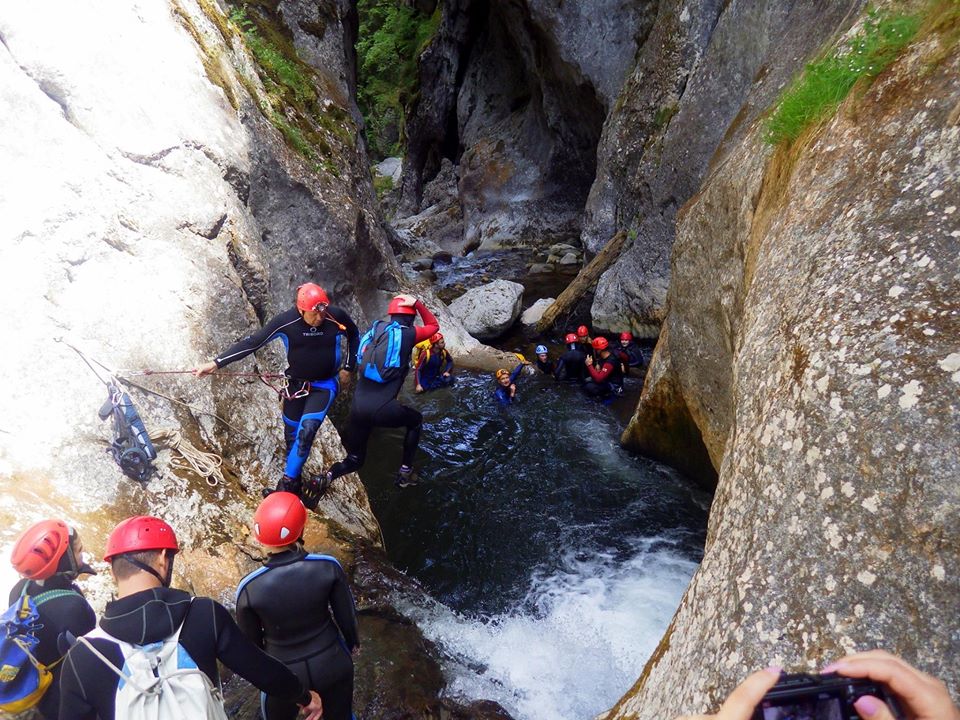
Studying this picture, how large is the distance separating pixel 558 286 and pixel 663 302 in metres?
6.52

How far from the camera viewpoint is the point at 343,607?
356 centimetres

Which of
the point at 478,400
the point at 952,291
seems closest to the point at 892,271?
the point at 952,291

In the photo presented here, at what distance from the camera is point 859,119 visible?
383 centimetres

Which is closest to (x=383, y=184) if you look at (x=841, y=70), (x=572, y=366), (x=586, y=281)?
(x=586, y=281)

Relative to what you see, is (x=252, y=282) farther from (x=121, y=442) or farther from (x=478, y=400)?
(x=478, y=400)

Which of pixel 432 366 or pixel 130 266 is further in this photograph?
pixel 432 366

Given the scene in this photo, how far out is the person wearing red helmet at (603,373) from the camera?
39.1 ft

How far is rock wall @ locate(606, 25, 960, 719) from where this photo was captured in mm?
2314

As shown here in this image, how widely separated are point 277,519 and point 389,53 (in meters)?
38.4

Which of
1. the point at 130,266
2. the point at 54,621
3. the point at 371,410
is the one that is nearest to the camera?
the point at 54,621

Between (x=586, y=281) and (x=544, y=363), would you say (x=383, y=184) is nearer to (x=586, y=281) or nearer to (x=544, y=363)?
→ (x=586, y=281)

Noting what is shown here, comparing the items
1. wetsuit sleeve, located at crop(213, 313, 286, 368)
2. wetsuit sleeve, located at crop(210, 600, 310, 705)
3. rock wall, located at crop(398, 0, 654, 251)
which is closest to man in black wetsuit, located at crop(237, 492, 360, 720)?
wetsuit sleeve, located at crop(210, 600, 310, 705)

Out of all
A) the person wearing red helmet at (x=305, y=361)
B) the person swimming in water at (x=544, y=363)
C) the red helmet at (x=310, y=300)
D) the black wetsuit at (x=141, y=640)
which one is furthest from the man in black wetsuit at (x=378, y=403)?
the person swimming in water at (x=544, y=363)

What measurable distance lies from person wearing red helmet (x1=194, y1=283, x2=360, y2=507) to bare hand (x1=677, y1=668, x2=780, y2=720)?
5.44 m
